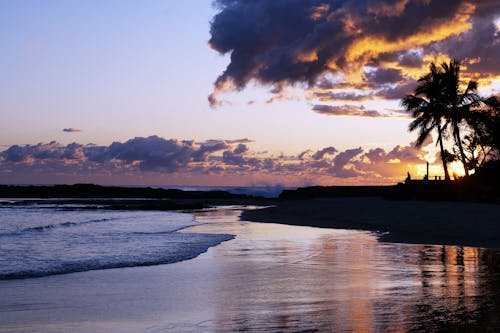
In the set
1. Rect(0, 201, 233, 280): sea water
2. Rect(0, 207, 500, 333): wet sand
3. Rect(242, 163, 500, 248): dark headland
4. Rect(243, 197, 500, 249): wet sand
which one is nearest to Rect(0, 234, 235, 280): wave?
Rect(0, 201, 233, 280): sea water

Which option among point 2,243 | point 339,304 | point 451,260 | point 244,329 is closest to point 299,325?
point 244,329

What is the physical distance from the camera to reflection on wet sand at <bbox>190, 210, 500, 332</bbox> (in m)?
7.81

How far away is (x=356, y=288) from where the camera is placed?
1063 cm

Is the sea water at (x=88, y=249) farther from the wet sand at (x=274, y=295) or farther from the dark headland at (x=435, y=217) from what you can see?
the dark headland at (x=435, y=217)

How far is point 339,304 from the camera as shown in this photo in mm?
9164

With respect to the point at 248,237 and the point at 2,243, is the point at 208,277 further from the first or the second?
the point at 2,243

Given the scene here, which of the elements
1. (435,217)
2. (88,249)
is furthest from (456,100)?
(88,249)

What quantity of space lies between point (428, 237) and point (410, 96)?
1337 inches

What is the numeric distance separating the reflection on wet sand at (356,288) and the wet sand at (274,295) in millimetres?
18

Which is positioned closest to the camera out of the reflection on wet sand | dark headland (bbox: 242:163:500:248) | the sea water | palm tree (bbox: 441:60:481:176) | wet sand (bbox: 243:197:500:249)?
the reflection on wet sand

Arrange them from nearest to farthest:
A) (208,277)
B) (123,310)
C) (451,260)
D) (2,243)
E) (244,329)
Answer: (244,329) < (123,310) < (208,277) < (451,260) < (2,243)

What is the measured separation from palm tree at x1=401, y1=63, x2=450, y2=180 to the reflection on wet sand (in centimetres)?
3505

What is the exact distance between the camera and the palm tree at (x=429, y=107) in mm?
50781

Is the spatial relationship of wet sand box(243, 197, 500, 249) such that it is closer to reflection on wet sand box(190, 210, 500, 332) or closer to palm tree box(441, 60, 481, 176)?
reflection on wet sand box(190, 210, 500, 332)
